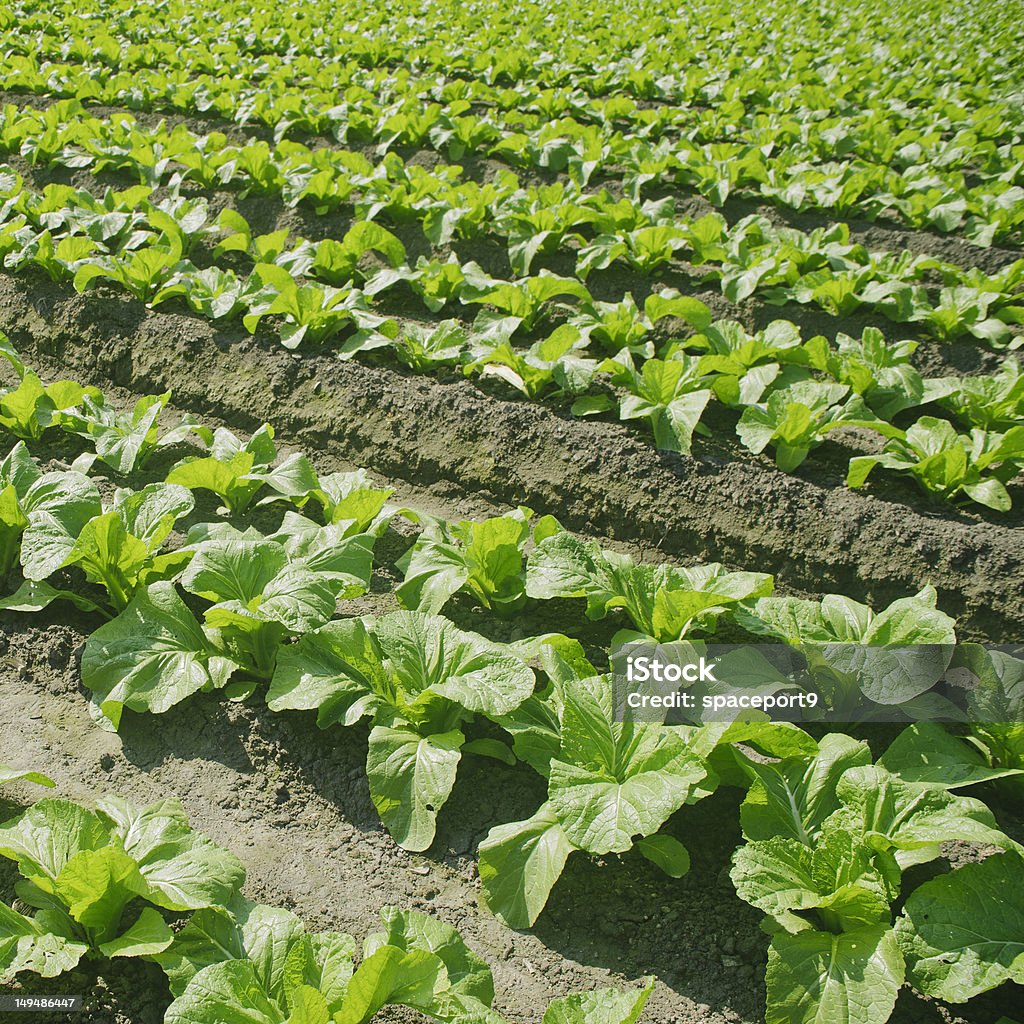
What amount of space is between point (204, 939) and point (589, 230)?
17.4 ft

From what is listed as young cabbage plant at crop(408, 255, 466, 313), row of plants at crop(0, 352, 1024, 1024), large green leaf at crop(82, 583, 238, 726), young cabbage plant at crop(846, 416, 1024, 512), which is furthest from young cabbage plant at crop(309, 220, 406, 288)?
young cabbage plant at crop(846, 416, 1024, 512)

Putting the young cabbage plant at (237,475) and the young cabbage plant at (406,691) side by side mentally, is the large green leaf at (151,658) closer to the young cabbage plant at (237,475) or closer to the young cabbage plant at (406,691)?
the young cabbage plant at (406,691)

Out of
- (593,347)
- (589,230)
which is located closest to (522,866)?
(593,347)

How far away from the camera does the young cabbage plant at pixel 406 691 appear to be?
239 cm

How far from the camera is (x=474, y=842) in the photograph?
2.45 m

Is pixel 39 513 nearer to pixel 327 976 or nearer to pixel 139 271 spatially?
pixel 327 976

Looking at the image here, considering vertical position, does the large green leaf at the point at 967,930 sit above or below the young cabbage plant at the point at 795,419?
below

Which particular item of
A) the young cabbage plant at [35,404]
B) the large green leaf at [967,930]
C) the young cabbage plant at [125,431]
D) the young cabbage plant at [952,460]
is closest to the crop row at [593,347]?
the young cabbage plant at [952,460]

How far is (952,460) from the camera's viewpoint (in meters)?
3.63

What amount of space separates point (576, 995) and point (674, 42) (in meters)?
12.6

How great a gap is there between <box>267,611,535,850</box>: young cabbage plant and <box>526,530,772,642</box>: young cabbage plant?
0.37 metres

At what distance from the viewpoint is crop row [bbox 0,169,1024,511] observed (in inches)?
151

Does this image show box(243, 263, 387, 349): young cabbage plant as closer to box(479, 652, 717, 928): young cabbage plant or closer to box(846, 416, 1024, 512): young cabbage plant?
box(846, 416, 1024, 512): young cabbage plant

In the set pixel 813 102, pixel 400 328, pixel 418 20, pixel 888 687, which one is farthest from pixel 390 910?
pixel 418 20
